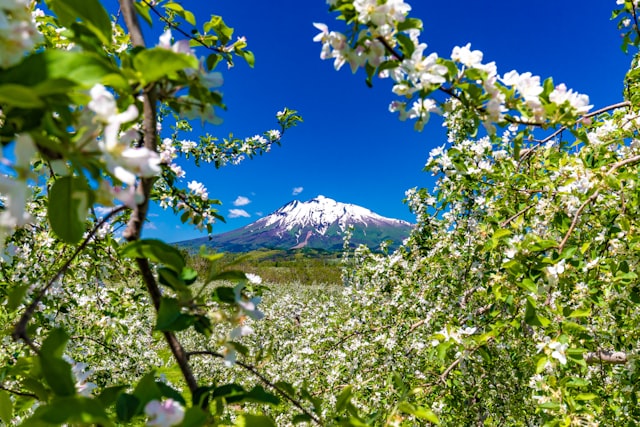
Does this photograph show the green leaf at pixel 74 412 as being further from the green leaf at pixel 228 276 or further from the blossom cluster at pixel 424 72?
the blossom cluster at pixel 424 72

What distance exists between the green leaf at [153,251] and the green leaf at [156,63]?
1.07ft

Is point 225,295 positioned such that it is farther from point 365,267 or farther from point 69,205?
Result: point 365,267

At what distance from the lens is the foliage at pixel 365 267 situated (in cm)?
63

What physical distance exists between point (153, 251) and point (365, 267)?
479 cm

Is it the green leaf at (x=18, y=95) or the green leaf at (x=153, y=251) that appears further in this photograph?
the green leaf at (x=153, y=251)

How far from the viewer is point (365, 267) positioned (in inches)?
214

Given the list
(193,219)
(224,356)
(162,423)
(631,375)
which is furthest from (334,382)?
(162,423)

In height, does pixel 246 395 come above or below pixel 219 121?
below

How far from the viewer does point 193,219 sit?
2.21 metres

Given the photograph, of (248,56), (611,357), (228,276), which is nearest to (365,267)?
(611,357)

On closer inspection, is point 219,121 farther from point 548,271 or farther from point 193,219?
point 548,271

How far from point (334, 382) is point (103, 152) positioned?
15.9ft

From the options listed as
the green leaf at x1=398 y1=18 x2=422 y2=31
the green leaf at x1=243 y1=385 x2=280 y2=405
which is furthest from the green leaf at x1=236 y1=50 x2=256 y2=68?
the green leaf at x1=243 y1=385 x2=280 y2=405

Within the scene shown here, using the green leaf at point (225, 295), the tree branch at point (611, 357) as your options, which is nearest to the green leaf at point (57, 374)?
the green leaf at point (225, 295)
